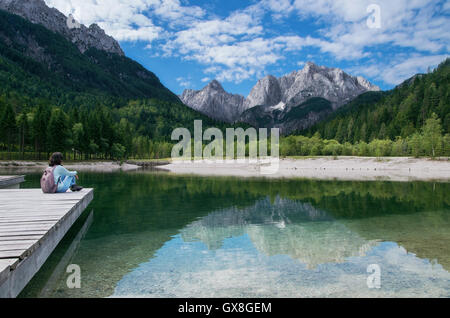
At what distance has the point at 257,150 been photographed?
14150cm

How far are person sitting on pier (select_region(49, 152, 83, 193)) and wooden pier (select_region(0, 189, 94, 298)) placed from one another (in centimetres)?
99

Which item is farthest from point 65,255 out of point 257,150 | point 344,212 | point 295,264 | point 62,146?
point 257,150

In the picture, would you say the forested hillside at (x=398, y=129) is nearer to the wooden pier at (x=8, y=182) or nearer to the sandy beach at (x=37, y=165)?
the sandy beach at (x=37, y=165)

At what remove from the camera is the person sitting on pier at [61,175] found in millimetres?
14978

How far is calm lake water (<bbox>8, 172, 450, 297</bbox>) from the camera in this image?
8.19 metres

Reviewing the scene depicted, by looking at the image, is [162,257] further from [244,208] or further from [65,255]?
[244,208]

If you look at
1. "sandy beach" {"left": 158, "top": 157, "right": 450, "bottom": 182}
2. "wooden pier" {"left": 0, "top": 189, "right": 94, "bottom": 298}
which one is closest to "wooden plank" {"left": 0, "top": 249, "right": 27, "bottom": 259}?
"wooden pier" {"left": 0, "top": 189, "right": 94, "bottom": 298}

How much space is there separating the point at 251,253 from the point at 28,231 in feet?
24.8

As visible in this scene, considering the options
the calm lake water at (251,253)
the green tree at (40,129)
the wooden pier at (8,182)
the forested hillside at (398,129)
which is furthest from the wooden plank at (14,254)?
the forested hillside at (398,129)

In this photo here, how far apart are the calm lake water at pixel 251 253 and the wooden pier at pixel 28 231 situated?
1120 millimetres

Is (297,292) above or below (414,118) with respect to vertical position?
below

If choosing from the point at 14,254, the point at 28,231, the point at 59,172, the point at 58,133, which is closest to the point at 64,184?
the point at 59,172
